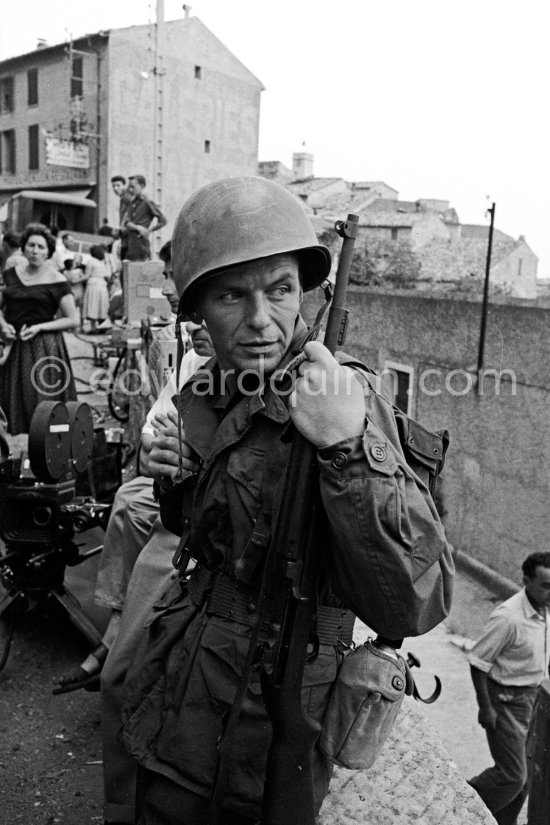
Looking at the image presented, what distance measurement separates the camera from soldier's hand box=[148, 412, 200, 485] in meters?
2.05

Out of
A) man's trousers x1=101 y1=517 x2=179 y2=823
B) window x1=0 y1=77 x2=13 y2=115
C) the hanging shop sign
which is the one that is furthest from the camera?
window x1=0 y1=77 x2=13 y2=115

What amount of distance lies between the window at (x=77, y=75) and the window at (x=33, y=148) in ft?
13.4

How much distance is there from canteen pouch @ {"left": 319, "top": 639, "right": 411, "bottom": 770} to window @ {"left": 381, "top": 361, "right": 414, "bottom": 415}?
29.0 feet

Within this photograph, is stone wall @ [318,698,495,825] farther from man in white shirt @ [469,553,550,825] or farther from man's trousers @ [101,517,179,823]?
man in white shirt @ [469,553,550,825]

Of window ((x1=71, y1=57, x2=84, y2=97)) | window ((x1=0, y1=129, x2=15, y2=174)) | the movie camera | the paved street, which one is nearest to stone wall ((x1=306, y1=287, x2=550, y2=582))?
the paved street

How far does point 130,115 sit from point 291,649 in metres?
31.8

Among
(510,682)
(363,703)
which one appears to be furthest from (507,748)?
(363,703)

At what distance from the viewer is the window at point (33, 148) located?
34.6m

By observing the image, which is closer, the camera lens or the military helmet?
the military helmet

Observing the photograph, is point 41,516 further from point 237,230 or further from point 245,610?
point 237,230

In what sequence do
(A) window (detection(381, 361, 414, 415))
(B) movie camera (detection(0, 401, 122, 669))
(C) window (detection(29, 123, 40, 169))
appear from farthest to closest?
(C) window (detection(29, 123, 40, 169)), (A) window (detection(381, 361, 414, 415)), (B) movie camera (detection(0, 401, 122, 669))

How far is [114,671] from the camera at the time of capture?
2.79 m

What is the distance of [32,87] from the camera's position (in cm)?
3409

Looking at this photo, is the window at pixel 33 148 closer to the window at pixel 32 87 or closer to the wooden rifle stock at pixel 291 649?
the window at pixel 32 87
